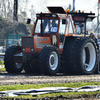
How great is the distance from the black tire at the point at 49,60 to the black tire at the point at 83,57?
0.87 m

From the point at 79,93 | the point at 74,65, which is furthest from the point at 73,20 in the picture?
the point at 79,93

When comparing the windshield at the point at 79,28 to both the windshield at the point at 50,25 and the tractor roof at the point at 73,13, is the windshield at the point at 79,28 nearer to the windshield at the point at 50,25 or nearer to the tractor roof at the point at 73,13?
the tractor roof at the point at 73,13

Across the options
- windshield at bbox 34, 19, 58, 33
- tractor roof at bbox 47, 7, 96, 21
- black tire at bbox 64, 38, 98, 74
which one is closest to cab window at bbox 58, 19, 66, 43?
windshield at bbox 34, 19, 58, 33

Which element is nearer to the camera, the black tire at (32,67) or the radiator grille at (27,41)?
the radiator grille at (27,41)

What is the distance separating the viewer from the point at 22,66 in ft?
53.1

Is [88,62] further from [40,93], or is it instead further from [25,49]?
[40,93]

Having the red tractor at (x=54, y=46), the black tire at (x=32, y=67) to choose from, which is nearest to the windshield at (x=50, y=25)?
the red tractor at (x=54, y=46)

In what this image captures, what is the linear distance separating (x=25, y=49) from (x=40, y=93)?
7.42 metres

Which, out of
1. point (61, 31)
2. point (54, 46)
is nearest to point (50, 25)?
point (61, 31)

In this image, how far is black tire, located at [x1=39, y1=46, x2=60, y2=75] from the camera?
14.0 m

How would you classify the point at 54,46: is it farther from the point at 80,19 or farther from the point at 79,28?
the point at 80,19

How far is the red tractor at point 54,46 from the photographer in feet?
48.8

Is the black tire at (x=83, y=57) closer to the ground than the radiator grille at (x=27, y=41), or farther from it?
closer to the ground

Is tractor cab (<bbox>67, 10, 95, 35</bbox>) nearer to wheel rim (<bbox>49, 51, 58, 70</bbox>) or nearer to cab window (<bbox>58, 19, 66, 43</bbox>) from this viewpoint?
cab window (<bbox>58, 19, 66, 43</bbox>)
